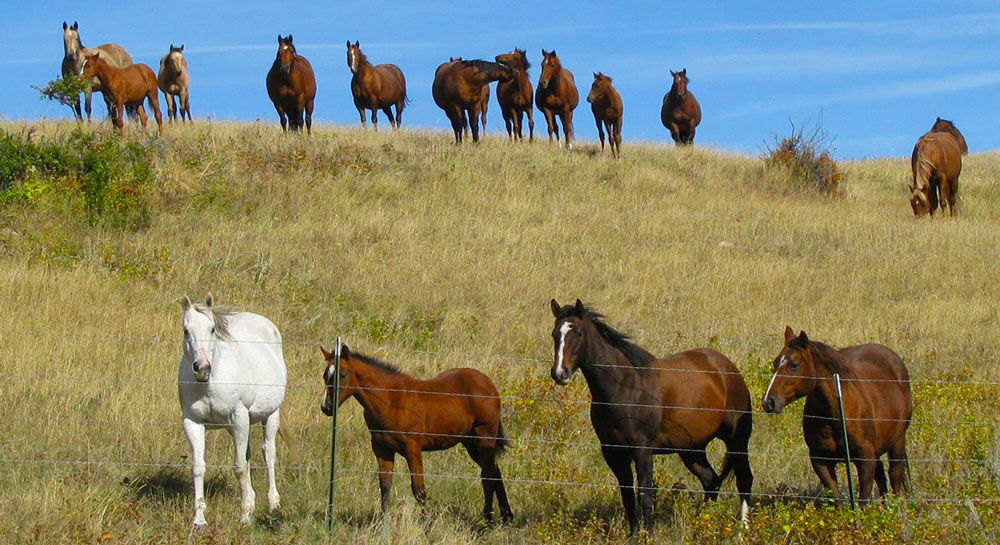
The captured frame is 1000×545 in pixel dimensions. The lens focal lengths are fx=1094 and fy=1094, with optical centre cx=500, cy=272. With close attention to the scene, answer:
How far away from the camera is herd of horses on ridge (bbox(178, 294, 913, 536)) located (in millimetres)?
7223

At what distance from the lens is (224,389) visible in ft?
24.5

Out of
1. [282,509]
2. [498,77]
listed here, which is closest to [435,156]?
[498,77]

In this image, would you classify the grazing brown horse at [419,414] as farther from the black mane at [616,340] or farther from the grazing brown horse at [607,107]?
the grazing brown horse at [607,107]

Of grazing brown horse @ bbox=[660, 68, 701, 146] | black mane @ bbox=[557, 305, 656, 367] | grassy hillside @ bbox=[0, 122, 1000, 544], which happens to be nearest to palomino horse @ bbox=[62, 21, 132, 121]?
grassy hillside @ bbox=[0, 122, 1000, 544]

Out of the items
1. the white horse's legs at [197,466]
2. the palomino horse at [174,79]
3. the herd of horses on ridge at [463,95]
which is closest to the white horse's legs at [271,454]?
the white horse's legs at [197,466]

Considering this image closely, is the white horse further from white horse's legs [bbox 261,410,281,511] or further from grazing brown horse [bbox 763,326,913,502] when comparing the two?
grazing brown horse [bbox 763,326,913,502]

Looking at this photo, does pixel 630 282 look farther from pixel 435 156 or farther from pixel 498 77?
pixel 498 77

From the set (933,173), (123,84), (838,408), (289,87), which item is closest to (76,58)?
(123,84)

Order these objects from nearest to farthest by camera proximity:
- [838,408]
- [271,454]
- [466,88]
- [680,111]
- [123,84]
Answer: [838,408] → [271,454] → [123,84] → [466,88] → [680,111]

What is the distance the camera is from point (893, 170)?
27.8m

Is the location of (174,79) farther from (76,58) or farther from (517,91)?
(517,91)

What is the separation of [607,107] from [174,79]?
11.2 m

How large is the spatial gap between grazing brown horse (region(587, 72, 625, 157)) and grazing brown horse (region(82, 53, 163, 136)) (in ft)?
31.3

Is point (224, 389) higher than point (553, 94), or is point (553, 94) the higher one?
point (553, 94)
